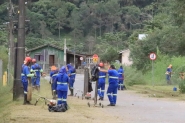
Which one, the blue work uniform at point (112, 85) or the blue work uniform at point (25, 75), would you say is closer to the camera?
the blue work uniform at point (25, 75)

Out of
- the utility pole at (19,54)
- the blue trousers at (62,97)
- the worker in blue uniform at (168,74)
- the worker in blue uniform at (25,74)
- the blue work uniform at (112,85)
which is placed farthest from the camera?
the worker in blue uniform at (168,74)

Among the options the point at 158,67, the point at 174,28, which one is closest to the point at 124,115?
the point at 174,28

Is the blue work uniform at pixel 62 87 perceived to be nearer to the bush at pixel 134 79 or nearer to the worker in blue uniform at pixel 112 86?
the worker in blue uniform at pixel 112 86

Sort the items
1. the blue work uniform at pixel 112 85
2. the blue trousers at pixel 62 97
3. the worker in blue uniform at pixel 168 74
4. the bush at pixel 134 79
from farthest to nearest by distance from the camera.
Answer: the bush at pixel 134 79, the worker in blue uniform at pixel 168 74, the blue work uniform at pixel 112 85, the blue trousers at pixel 62 97

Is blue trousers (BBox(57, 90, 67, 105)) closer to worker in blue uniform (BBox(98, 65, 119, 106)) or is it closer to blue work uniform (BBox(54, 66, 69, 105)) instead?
blue work uniform (BBox(54, 66, 69, 105))

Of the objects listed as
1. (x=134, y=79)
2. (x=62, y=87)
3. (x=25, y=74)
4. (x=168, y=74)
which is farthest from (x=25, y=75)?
(x=134, y=79)

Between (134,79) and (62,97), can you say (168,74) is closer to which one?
(134,79)

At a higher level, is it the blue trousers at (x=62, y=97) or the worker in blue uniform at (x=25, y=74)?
the worker in blue uniform at (x=25, y=74)

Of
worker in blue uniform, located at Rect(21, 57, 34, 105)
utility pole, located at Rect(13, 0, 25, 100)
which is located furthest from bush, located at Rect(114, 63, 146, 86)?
worker in blue uniform, located at Rect(21, 57, 34, 105)

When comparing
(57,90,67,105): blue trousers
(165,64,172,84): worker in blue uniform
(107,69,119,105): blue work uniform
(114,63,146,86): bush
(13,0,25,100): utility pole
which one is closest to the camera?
(57,90,67,105): blue trousers

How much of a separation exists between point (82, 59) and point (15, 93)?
6591 cm

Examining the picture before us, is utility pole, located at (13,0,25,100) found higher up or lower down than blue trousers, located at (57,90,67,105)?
higher up

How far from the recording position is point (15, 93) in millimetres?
22391

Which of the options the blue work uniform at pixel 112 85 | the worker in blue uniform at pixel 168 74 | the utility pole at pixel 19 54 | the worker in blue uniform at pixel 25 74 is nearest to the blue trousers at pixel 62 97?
the worker in blue uniform at pixel 25 74
